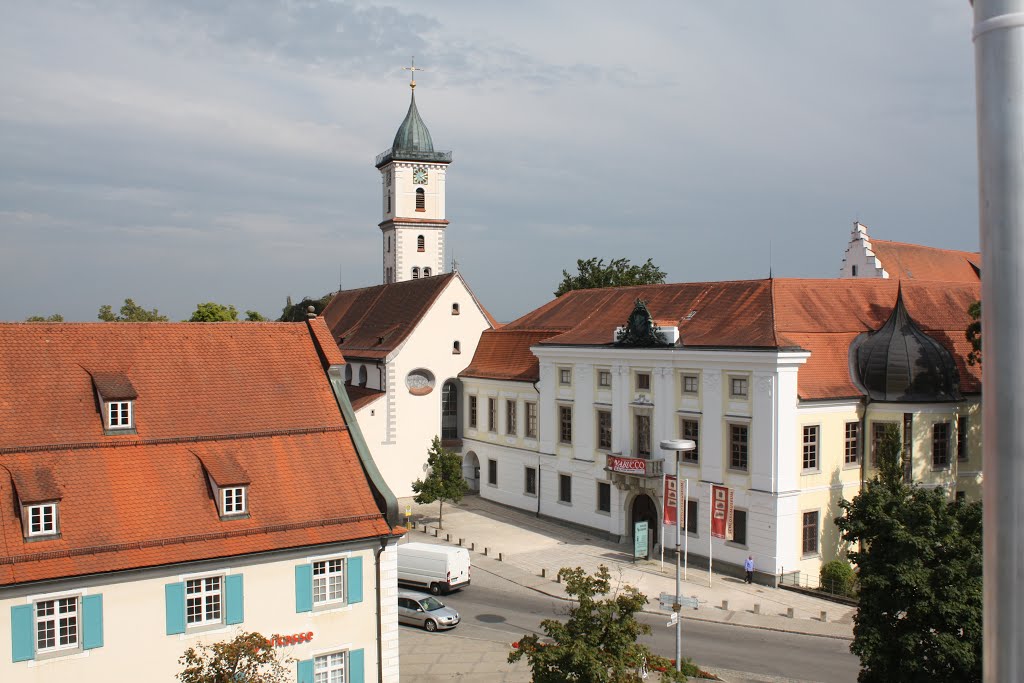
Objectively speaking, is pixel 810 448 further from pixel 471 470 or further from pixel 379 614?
pixel 471 470

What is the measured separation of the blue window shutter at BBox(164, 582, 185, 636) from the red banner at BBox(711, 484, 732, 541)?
883 inches

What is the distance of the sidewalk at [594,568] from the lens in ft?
109

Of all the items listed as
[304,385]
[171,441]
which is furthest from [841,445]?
[171,441]

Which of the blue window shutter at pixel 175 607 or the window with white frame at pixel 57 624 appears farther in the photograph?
the blue window shutter at pixel 175 607

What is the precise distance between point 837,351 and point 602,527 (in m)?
14.4

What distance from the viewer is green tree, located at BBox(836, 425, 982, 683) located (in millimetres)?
18672

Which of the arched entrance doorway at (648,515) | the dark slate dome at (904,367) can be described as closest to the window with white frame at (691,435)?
the arched entrance doorway at (648,515)

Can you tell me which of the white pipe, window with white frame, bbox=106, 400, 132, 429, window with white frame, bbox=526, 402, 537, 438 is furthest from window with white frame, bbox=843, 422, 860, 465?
the white pipe

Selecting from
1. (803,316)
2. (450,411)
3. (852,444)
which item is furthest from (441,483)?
(852,444)

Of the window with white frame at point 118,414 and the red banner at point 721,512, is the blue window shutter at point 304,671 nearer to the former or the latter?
the window with white frame at point 118,414

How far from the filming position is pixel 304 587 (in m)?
23.0

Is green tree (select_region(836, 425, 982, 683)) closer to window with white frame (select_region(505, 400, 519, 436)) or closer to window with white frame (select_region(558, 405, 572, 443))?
window with white frame (select_region(558, 405, 572, 443))

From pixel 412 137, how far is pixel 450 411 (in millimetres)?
27533

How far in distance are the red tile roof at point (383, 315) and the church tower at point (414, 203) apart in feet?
16.3
